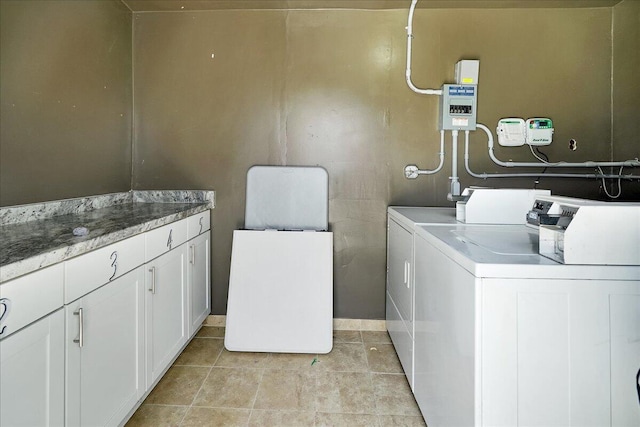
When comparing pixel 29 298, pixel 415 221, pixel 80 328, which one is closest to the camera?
pixel 29 298

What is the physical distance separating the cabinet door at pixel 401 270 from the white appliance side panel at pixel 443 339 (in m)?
0.13

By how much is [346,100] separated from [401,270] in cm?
126

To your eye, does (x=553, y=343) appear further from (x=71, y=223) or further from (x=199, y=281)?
(x=199, y=281)

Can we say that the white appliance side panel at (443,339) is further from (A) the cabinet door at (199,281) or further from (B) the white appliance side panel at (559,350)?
(A) the cabinet door at (199,281)

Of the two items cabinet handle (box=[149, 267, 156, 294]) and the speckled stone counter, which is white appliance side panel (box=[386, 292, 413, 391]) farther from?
the speckled stone counter

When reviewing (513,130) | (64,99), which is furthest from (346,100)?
(64,99)

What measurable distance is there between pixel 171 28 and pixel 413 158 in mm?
1969

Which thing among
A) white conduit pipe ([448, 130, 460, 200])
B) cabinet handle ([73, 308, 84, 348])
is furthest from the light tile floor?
white conduit pipe ([448, 130, 460, 200])

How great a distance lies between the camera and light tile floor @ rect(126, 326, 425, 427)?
1.69 meters

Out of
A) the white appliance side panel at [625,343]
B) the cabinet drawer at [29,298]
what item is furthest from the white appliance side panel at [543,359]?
the cabinet drawer at [29,298]

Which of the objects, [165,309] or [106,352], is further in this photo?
[165,309]

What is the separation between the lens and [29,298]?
0.97m

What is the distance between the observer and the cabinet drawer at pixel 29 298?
90cm

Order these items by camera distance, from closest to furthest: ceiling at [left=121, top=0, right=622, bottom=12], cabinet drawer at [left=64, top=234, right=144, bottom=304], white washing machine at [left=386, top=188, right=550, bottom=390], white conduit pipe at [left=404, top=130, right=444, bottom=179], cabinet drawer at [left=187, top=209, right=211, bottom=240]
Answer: cabinet drawer at [left=64, top=234, right=144, bottom=304] < white washing machine at [left=386, top=188, right=550, bottom=390] < cabinet drawer at [left=187, top=209, right=211, bottom=240] < ceiling at [left=121, top=0, right=622, bottom=12] < white conduit pipe at [left=404, top=130, right=444, bottom=179]
